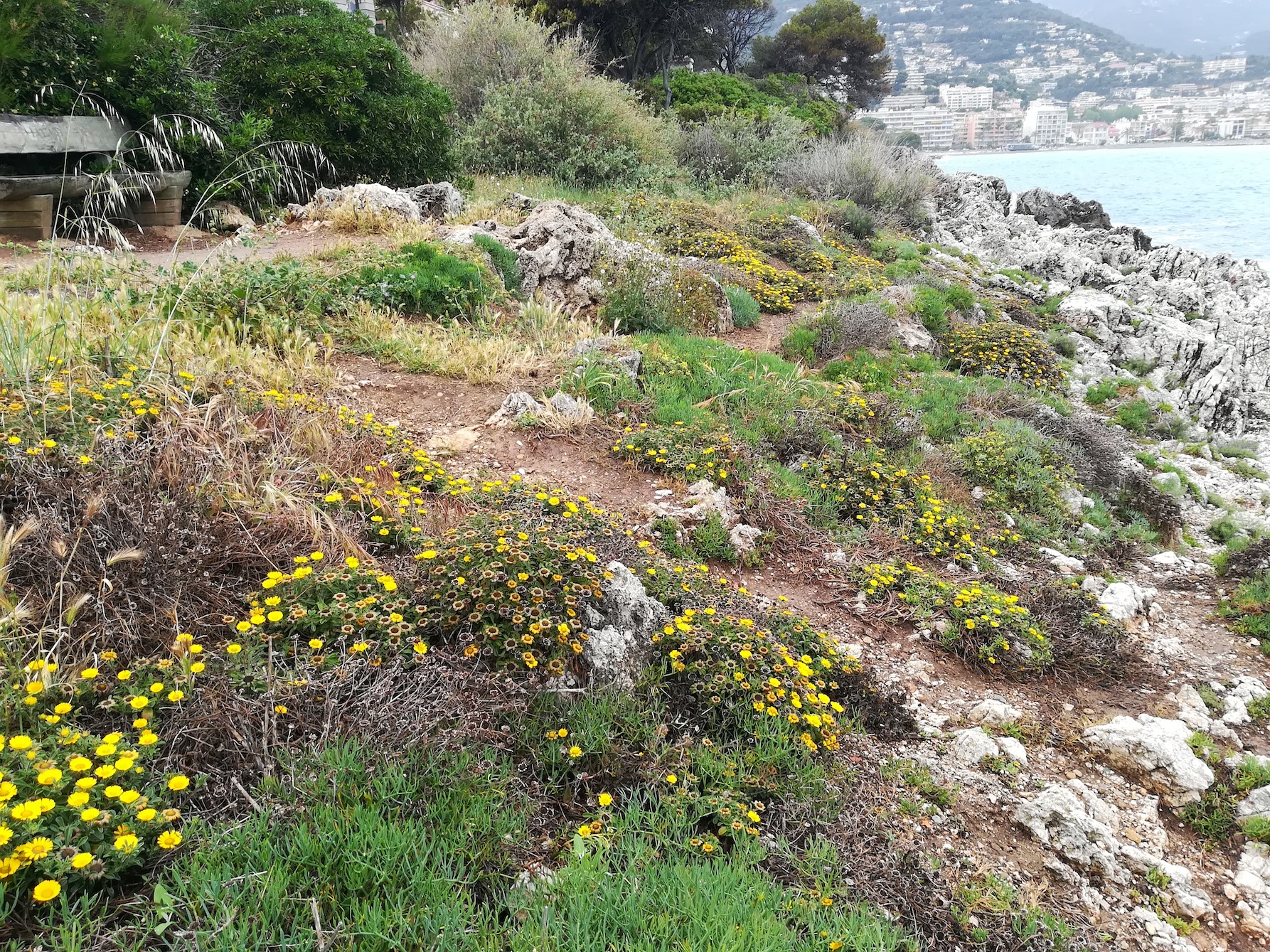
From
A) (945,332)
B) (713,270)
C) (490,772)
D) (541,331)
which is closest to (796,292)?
(713,270)

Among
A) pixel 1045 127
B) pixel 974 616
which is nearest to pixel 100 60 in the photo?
pixel 974 616

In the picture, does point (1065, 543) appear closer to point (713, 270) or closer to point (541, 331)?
point (541, 331)

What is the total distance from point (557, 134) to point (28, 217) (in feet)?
33.2

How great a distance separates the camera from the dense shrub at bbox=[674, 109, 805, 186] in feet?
57.3

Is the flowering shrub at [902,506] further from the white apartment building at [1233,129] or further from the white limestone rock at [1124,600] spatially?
the white apartment building at [1233,129]

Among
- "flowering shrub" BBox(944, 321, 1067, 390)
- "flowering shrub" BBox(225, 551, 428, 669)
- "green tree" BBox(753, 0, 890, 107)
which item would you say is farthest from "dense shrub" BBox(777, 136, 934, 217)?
"green tree" BBox(753, 0, 890, 107)

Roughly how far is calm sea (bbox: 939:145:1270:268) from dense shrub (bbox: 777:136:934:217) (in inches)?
245

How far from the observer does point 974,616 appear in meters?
4.54

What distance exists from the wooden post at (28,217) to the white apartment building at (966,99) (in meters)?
76.8

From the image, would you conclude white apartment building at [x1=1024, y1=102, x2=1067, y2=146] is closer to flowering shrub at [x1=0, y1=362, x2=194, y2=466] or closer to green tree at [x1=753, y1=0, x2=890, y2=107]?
green tree at [x1=753, y1=0, x2=890, y2=107]

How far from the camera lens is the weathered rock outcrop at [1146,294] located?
10430 mm

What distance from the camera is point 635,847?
2244mm

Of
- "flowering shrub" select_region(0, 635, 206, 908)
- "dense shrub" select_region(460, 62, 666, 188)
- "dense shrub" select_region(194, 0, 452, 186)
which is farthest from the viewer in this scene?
"dense shrub" select_region(460, 62, 666, 188)

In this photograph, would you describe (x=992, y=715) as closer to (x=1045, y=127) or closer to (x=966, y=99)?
(x=1045, y=127)
